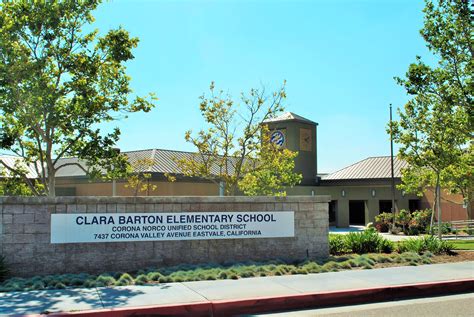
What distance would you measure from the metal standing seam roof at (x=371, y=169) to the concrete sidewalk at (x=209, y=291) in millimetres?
31186

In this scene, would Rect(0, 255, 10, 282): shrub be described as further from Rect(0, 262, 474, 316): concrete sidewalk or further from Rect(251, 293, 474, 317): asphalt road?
Rect(251, 293, 474, 317): asphalt road

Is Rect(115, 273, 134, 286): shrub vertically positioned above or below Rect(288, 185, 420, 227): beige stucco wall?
below

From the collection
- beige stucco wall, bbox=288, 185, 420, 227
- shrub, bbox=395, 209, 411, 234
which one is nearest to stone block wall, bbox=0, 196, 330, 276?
shrub, bbox=395, 209, 411, 234

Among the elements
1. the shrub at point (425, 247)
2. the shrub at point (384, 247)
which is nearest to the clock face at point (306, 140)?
the shrub at point (425, 247)

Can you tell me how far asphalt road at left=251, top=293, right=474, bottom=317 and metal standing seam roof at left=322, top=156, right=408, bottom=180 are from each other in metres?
32.8

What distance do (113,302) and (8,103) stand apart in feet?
25.1

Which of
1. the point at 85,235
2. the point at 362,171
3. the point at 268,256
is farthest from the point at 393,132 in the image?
the point at 362,171

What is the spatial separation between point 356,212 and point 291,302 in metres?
38.3

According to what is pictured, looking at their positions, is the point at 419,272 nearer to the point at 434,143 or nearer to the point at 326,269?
the point at 326,269

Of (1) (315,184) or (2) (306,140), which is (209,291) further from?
(1) (315,184)

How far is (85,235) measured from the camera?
38.7ft

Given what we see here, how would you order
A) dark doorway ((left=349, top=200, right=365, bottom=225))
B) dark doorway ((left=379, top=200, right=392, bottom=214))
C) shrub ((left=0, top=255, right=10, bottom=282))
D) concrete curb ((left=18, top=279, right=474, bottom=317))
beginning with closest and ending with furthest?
concrete curb ((left=18, top=279, right=474, bottom=317)) < shrub ((left=0, top=255, right=10, bottom=282)) < dark doorway ((left=379, top=200, right=392, bottom=214)) < dark doorway ((left=349, top=200, right=365, bottom=225))

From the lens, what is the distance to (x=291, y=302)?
29.6 ft

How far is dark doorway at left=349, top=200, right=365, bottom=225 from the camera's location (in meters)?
45.5
